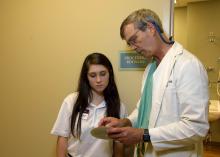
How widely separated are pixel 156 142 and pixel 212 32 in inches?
113

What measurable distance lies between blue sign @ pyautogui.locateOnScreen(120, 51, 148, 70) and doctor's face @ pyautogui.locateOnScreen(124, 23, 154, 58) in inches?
15.1

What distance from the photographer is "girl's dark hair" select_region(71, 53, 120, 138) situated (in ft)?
5.11

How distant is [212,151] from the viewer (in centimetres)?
366

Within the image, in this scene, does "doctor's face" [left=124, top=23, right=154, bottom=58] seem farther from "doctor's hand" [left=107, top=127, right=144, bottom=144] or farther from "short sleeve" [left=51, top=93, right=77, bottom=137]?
"short sleeve" [left=51, top=93, right=77, bottom=137]

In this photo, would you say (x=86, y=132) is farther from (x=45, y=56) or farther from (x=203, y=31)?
(x=203, y=31)

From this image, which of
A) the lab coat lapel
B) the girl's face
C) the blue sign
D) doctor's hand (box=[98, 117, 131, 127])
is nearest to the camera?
the lab coat lapel

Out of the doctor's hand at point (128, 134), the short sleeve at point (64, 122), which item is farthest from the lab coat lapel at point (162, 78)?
the short sleeve at point (64, 122)

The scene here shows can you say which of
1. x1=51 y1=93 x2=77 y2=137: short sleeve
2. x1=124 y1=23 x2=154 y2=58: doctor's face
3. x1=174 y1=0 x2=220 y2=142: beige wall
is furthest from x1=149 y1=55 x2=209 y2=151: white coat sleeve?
x1=174 y1=0 x2=220 y2=142: beige wall

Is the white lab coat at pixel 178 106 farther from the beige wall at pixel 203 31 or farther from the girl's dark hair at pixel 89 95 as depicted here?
the beige wall at pixel 203 31

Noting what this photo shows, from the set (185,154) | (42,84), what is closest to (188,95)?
(185,154)

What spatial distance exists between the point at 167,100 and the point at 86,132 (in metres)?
0.59

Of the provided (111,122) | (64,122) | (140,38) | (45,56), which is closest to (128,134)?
(111,122)

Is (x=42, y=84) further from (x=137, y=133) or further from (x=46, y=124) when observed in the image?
(x=137, y=133)

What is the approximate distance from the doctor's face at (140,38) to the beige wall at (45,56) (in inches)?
17.1
